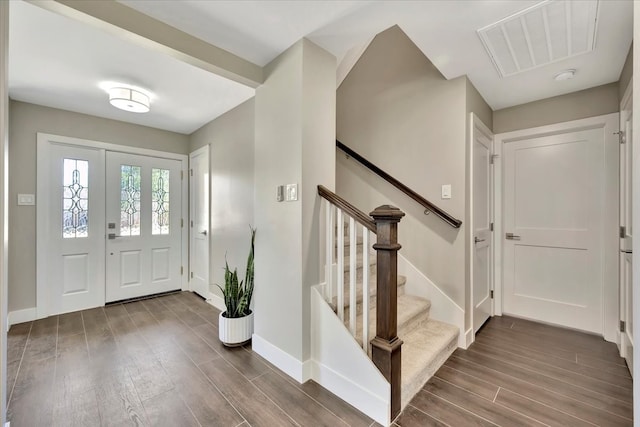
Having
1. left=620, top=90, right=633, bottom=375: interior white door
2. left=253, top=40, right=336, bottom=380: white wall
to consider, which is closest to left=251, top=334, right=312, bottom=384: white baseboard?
left=253, top=40, right=336, bottom=380: white wall

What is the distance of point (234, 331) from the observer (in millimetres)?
2238

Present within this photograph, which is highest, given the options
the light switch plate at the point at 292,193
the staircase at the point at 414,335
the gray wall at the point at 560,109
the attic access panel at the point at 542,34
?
the attic access panel at the point at 542,34

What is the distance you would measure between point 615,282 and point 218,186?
403 centimetres

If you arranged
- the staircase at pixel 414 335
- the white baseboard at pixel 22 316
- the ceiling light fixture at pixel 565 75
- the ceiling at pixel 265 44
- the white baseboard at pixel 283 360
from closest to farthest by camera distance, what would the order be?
the ceiling at pixel 265 44, the staircase at pixel 414 335, the white baseboard at pixel 283 360, the ceiling light fixture at pixel 565 75, the white baseboard at pixel 22 316

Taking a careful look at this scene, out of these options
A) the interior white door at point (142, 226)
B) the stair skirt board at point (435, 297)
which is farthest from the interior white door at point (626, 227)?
the interior white door at point (142, 226)

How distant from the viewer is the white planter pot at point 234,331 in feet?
7.34

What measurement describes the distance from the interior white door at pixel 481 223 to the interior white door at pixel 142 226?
145 inches

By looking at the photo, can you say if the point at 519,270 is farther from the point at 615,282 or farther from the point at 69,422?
the point at 69,422

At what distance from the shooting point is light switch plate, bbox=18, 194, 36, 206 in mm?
2789

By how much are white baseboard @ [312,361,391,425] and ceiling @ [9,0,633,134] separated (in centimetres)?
219

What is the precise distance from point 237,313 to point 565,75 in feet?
11.0

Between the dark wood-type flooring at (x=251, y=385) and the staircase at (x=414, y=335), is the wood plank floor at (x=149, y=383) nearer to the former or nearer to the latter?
the dark wood-type flooring at (x=251, y=385)

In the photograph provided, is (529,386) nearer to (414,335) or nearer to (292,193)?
(414,335)

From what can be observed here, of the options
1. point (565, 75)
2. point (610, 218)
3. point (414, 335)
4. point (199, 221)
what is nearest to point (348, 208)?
point (414, 335)
